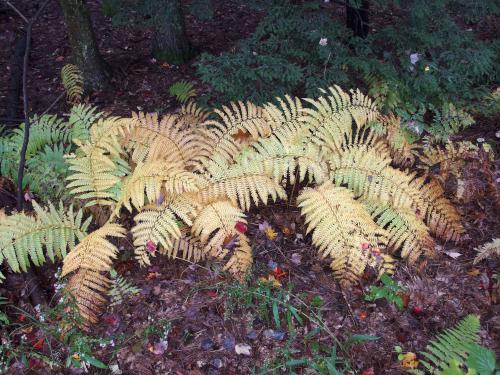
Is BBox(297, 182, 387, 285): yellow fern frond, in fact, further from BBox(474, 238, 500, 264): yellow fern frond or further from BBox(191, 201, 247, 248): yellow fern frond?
BBox(474, 238, 500, 264): yellow fern frond

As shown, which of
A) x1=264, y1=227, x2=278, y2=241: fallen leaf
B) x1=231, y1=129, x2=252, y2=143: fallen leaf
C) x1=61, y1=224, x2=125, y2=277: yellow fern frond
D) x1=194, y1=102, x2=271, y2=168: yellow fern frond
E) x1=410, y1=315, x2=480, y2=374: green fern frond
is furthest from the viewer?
x1=231, y1=129, x2=252, y2=143: fallen leaf

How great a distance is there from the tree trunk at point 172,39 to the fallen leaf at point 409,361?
14.5ft

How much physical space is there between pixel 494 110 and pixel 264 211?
8.71 ft

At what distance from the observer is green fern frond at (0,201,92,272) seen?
8.47 ft

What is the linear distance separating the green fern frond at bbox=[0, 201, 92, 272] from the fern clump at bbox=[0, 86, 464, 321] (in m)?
0.18

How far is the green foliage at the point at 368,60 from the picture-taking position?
3730 millimetres

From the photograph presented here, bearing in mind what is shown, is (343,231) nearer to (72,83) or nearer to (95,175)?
(95,175)

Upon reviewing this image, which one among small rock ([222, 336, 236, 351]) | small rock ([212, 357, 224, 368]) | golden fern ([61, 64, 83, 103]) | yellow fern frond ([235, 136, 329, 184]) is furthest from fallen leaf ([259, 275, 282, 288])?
golden fern ([61, 64, 83, 103])

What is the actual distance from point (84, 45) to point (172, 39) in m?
1.11

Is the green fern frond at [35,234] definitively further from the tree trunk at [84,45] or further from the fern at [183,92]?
the tree trunk at [84,45]

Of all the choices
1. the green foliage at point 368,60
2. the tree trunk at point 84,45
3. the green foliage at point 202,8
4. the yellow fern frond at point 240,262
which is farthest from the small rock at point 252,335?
the tree trunk at point 84,45

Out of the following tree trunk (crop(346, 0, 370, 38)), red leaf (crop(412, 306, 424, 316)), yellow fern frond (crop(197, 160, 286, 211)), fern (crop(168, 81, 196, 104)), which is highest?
tree trunk (crop(346, 0, 370, 38))

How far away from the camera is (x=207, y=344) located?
98.7 inches

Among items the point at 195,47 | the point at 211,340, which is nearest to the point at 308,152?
the point at 211,340
